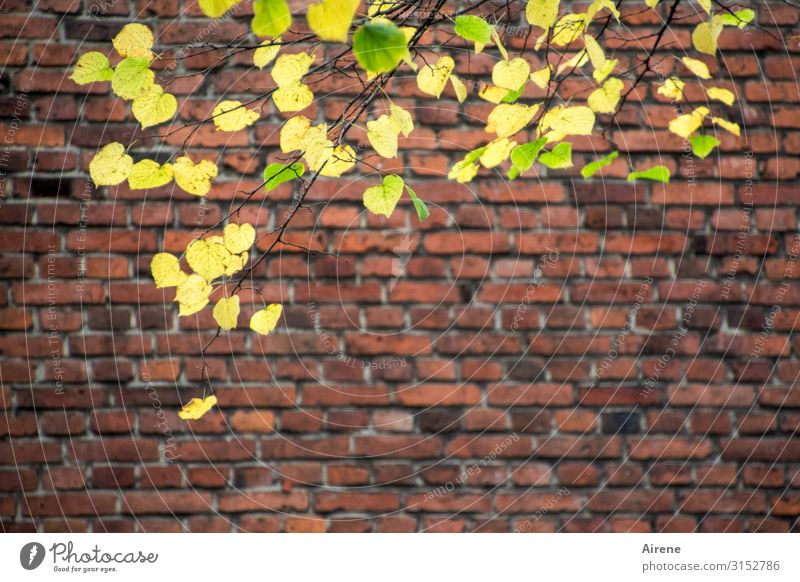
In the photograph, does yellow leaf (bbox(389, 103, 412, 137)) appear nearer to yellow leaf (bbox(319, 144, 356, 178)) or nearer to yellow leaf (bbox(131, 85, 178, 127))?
yellow leaf (bbox(319, 144, 356, 178))

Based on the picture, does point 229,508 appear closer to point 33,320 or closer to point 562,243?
point 33,320

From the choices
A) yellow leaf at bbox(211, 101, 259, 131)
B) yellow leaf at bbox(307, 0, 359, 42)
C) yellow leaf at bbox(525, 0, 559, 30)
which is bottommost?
yellow leaf at bbox(211, 101, 259, 131)

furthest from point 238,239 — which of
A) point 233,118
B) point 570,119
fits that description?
point 570,119

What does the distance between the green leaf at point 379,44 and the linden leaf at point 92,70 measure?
372 millimetres

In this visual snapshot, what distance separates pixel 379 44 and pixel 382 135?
0.29 meters

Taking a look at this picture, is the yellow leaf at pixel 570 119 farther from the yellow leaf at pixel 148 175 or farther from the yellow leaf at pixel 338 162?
the yellow leaf at pixel 148 175

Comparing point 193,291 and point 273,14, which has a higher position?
point 273,14

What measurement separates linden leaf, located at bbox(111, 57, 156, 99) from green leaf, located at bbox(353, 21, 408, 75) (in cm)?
32

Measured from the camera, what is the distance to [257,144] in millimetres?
1379

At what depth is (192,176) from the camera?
2.66 ft

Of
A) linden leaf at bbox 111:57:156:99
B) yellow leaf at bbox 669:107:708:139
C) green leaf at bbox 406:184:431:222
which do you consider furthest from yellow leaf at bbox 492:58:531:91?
yellow leaf at bbox 669:107:708:139

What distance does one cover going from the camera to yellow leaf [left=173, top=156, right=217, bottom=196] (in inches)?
31.6

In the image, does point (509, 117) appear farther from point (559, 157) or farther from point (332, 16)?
point (332, 16)

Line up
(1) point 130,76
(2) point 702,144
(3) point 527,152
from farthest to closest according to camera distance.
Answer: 1. (2) point 702,144
2. (3) point 527,152
3. (1) point 130,76
